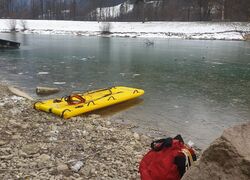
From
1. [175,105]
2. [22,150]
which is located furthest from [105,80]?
[22,150]

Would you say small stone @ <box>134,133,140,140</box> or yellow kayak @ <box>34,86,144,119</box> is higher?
yellow kayak @ <box>34,86,144,119</box>

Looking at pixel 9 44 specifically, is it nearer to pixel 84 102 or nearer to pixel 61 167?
pixel 84 102

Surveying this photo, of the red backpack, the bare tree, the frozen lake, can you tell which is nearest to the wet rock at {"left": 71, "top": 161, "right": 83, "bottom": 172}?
the red backpack

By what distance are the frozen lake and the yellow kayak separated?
0.25m

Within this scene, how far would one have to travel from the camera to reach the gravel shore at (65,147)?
493 cm

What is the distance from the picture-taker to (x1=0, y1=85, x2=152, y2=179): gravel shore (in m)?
4.93

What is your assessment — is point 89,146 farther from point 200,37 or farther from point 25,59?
point 200,37

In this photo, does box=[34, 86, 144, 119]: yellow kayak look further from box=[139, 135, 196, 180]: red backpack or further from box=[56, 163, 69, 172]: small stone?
box=[139, 135, 196, 180]: red backpack

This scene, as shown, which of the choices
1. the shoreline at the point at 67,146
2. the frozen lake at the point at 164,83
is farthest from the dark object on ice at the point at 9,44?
the shoreline at the point at 67,146

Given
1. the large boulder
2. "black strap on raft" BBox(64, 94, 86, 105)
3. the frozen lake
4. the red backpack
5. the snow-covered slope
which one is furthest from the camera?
the snow-covered slope

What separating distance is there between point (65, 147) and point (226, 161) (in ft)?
9.80

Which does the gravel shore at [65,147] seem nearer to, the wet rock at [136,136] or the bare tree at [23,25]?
the wet rock at [136,136]

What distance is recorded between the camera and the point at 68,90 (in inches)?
454

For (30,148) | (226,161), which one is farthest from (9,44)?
(226,161)
